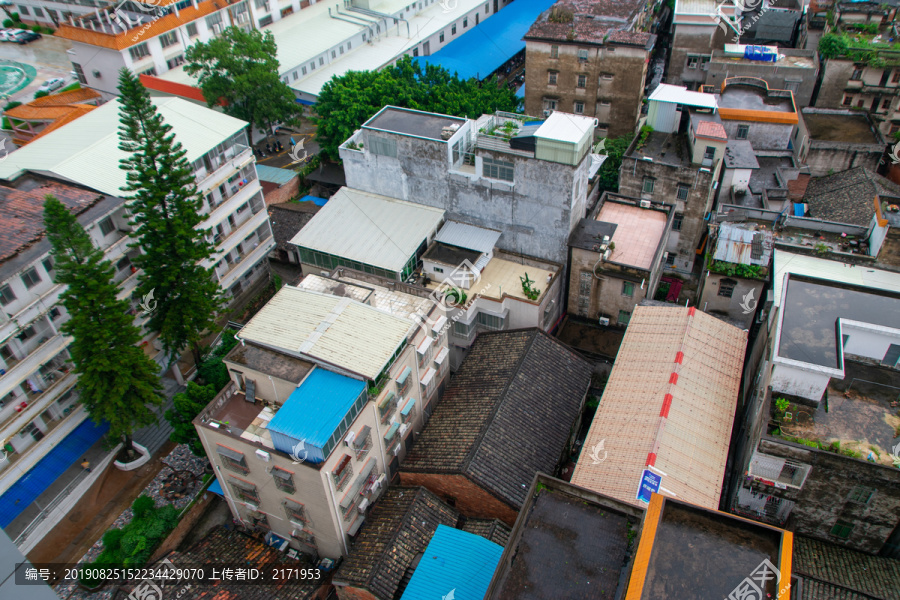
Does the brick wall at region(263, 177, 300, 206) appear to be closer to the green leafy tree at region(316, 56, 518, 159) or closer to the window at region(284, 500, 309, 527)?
the green leafy tree at region(316, 56, 518, 159)

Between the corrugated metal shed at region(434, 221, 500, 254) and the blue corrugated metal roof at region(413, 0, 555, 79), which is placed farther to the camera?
the blue corrugated metal roof at region(413, 0, 555, 79)

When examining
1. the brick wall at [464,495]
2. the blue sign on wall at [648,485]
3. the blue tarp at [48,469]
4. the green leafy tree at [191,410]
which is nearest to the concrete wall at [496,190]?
the blue sign on wall at [648,485]

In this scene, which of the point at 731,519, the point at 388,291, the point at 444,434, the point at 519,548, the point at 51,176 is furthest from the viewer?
the point at 51,176

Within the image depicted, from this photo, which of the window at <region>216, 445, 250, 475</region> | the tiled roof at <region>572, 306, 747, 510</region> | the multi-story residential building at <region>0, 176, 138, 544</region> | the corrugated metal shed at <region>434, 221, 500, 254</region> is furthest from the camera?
the corrugated metal shed at <region>434, 221, 500, 254</region>

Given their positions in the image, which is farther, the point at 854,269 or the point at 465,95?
the point at 465,95

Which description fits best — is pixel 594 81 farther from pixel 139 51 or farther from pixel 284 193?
pixel 139 51

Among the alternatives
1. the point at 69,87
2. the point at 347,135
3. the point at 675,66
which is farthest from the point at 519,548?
the point at 69,87

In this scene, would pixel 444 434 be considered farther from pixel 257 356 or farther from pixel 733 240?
pixel 733 240

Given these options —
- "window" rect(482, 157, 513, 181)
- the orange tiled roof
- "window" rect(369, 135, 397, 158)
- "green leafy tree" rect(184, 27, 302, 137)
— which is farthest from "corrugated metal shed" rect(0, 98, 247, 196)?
the orange tiled roof
